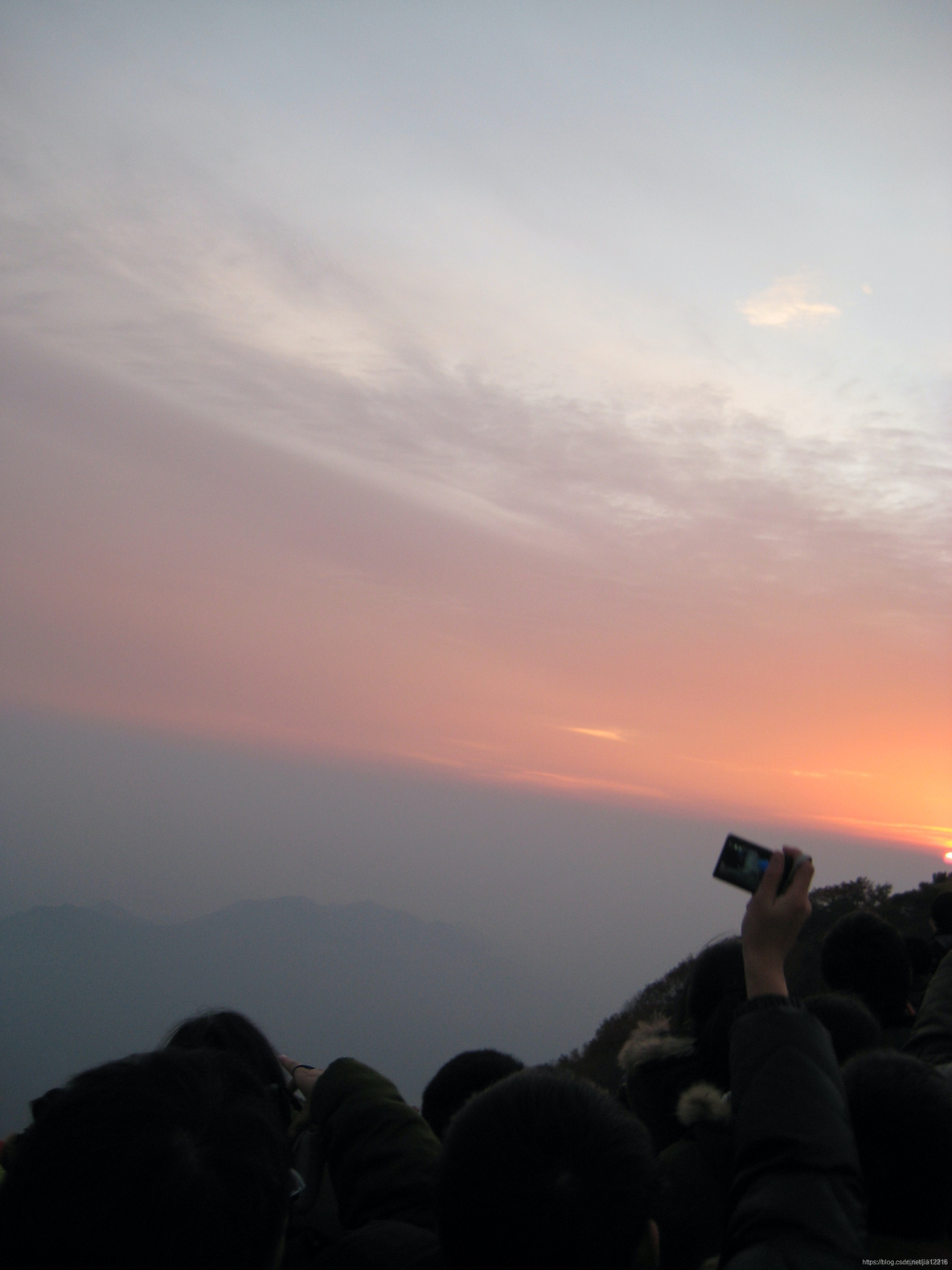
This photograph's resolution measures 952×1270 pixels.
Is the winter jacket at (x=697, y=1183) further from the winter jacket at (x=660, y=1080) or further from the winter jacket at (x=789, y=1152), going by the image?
the winter jacket at (x=789, y=1152)

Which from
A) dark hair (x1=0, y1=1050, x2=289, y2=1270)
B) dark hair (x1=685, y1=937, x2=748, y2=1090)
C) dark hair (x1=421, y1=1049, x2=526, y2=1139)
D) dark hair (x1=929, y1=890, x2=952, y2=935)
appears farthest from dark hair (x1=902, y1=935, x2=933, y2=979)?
dark hair (x1=0, y1=1050, x2=289, y2=1270)

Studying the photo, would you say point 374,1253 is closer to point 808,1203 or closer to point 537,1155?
point 537,1155

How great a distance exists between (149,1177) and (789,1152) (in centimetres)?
148

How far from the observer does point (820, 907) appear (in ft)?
57.6

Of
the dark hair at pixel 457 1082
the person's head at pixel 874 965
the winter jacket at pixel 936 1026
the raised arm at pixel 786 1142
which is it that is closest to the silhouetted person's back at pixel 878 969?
the person's head at pixel 874 965

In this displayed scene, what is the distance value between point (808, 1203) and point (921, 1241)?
0.82 meters

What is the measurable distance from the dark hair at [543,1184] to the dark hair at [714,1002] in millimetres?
1111

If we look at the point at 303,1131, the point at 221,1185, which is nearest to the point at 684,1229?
the point at 303,1131

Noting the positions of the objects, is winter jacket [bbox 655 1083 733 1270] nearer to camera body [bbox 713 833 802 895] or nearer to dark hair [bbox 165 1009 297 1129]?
camera body [bbox 713 833 802 895]

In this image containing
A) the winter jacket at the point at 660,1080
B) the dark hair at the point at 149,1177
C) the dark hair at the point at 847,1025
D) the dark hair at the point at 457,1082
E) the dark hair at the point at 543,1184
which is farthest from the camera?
the dark hair at the point at 457,1082

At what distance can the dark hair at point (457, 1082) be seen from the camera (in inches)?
140

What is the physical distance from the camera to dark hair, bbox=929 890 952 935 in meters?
6.38

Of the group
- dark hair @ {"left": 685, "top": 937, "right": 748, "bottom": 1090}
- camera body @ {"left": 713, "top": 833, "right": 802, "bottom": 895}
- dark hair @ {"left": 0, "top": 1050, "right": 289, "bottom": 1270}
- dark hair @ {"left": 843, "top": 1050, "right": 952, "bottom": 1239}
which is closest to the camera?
dark hair @ {"left": 0, "top": 1050, "right": 289, "bottom": 1270}

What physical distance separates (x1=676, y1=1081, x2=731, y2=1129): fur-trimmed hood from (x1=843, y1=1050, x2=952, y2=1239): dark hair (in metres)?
0.40
